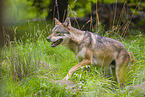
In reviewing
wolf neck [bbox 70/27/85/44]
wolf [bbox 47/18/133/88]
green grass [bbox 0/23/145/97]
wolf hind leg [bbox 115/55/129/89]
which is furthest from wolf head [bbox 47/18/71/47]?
wolf hind leg [bbox 115/55/129/89]

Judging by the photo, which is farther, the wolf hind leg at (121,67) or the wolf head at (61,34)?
the wolf hind leg at (121,67)

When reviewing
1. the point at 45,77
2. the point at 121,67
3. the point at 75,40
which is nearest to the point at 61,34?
the point at 75,40

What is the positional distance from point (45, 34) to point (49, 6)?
124 cm

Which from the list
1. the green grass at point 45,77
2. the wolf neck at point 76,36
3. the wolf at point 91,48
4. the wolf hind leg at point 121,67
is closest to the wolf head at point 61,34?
the wolf at point 91,48

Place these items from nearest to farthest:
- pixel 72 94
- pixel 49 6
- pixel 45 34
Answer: pixel 72 94, pixel 45 34, pixel 49 6

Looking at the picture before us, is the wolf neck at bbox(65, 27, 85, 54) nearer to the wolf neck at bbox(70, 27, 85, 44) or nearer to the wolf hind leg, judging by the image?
the wolf neck at bbox(70, 27, 85, 44)

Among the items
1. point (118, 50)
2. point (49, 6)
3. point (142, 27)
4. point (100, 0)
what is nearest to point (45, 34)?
point (49, 6)

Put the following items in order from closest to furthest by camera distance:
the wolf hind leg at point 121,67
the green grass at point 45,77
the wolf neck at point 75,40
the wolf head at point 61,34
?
the green grass at point 45,77
the wolf head at point 61,34
the wolf neck at point 75,40
the wolf hind leg at point 121,67

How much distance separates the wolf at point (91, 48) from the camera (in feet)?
16.0

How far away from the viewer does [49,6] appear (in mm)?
6852

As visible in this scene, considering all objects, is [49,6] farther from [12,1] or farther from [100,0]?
[100,0]

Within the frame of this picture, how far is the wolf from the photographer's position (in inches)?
192

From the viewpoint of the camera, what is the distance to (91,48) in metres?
5.05

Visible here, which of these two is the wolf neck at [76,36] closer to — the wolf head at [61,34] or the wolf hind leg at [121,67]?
the wolf head at [61,34]
